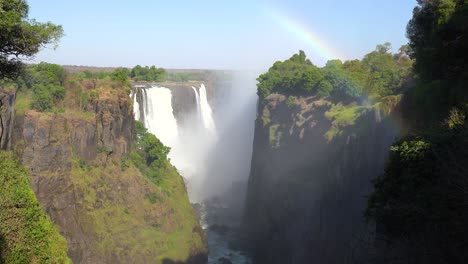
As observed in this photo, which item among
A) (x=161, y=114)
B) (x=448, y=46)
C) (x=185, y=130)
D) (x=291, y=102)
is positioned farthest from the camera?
(x=185, y=130)

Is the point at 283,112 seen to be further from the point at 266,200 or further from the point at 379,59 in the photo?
the point at 379,59

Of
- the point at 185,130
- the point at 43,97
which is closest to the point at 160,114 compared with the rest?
the point at 185,130

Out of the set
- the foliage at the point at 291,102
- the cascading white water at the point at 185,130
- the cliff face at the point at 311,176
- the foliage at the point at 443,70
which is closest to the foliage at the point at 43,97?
the cascading white water at the point at 185,130

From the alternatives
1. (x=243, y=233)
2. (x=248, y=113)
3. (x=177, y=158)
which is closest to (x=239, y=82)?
(x=248, y=113)

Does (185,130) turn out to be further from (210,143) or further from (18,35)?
(18,35)

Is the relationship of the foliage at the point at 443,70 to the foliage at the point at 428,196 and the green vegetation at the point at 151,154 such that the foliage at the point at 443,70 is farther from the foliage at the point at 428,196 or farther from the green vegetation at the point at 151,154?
the green vegetation at the point at 151,154

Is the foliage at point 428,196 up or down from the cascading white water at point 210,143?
up
